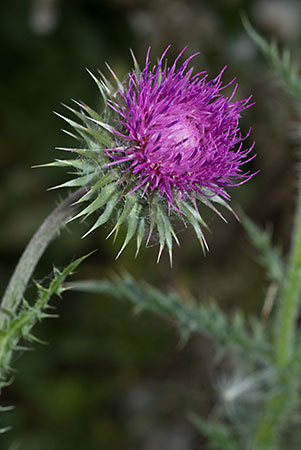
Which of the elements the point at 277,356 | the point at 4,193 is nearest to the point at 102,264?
the point at 4,193

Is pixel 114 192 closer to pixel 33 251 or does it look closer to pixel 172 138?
pixel 172 138

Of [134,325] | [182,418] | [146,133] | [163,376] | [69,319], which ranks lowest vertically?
[182,418]

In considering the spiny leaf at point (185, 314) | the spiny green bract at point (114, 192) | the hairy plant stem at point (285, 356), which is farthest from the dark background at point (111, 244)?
the spiny green bract at point (114, 192)

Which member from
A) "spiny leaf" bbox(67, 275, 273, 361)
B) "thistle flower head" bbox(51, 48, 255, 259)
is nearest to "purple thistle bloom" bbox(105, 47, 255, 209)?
"thistle flower head" bbox(51, 48, 255, 259)

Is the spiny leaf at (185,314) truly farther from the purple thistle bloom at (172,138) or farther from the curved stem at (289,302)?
the purple thistle bloom at (172,138)

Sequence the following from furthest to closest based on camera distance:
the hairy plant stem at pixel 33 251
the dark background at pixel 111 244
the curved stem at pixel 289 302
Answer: the dark background at pixel 111 244, the curved stem at pixel 289 302, the hairy plant stem at pixel 33 251

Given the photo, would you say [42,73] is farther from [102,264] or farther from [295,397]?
[295,397]

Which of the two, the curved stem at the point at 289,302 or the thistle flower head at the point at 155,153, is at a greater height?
the thistle flower head at the point at 155,153
